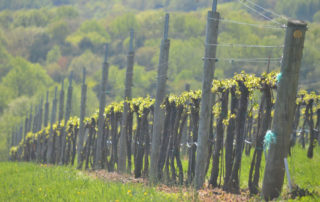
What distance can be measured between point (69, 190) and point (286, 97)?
236 inches

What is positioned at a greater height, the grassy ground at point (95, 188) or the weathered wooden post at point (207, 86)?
the weathered wooden post at point (207, 86)

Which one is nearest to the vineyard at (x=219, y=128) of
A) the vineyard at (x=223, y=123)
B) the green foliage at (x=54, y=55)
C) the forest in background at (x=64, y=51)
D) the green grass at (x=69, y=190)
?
the vineyard at (x=223, y=123)

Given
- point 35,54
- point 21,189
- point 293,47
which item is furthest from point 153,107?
point 35,54

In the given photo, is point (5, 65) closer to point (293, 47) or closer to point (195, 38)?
point (195, 38)

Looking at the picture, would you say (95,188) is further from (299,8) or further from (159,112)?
(299,8)

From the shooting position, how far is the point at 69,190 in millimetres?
12242

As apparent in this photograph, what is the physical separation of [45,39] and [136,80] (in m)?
60.1

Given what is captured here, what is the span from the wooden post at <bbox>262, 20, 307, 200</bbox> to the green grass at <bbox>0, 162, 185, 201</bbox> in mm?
1739

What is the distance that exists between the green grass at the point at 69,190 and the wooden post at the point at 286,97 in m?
1.74

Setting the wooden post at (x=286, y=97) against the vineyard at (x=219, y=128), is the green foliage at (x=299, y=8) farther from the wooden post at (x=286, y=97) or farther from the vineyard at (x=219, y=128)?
the wooden post at (x=286, y=97)

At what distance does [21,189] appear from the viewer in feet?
45.0

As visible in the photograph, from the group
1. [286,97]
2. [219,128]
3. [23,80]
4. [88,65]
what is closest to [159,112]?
[219,128]

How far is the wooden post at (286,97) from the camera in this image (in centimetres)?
795

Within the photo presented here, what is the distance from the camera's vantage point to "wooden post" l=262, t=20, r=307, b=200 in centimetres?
795
